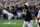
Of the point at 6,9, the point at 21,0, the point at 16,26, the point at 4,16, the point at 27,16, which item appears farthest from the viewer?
the point at 21,0

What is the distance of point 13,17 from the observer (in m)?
16.7

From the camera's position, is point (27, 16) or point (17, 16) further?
point (17, 16)

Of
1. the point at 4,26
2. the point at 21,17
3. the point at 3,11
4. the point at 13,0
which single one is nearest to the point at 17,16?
the point at 21,17

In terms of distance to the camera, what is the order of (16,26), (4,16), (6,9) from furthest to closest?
(6,9)
(4,16)
(16,26)

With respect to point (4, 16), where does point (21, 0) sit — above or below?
above

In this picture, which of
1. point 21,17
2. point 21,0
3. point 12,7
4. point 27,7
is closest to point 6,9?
point 12,7

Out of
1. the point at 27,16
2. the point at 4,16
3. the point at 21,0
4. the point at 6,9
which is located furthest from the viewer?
the point at 21,0

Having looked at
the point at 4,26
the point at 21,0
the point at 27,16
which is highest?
the point at 21,0

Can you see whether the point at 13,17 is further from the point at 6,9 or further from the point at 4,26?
the point at 4,26

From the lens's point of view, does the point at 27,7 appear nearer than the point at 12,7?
Yes

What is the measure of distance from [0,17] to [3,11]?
725 mm

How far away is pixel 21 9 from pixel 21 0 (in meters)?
4.44

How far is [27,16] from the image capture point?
7395 millimetres

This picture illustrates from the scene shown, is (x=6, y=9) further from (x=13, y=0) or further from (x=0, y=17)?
(x=13, y=0)
